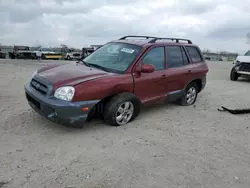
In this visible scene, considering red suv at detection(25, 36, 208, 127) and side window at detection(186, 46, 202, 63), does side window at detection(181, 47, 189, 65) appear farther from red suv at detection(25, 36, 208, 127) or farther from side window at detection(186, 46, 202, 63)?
side window at detection(186, 46, 202, 63)

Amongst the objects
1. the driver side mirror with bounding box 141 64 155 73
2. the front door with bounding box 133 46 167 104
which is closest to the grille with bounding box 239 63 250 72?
the front door with bounding box 133 46 167 104

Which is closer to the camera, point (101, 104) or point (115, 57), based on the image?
point (101, 104)

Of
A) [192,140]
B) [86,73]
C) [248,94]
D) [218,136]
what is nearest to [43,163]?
[86,73]

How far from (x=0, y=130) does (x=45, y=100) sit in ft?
3.26

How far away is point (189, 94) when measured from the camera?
6.30m

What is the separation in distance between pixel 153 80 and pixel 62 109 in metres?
2.02

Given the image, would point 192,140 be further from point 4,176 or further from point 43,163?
point 4,176

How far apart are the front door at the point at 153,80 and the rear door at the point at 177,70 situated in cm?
19

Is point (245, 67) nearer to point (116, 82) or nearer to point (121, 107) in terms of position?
point (121, 107)

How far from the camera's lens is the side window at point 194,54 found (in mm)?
6202

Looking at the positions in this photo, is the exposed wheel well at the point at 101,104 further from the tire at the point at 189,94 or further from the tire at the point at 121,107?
the tire at the point at 189,94

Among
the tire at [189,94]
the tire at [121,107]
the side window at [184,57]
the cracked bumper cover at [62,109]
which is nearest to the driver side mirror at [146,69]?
the tire at [121,107]

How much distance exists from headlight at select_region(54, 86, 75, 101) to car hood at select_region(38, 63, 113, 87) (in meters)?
0.10

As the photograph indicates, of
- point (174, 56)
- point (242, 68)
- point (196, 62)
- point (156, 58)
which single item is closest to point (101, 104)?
point (156, 58)
